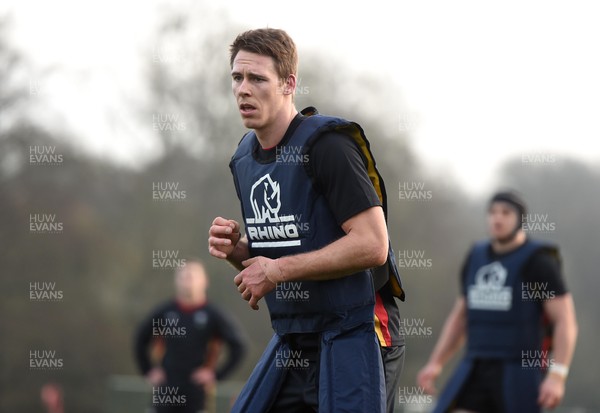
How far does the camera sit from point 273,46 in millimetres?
4934

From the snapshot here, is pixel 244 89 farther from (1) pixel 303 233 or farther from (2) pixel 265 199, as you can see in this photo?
(1) pixel 303 233

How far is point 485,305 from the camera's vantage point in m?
9.20

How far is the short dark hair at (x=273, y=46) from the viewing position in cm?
492

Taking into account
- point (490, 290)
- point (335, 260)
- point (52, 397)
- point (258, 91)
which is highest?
point (258, 91)

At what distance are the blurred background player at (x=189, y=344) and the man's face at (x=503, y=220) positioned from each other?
384 centimetres

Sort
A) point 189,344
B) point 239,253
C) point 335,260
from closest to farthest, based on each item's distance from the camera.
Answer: point 335,260
point 239,253
point 189,344

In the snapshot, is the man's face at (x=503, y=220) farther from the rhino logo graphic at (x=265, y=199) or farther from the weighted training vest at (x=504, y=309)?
the rhino logo graphic at (x=265, y=199)

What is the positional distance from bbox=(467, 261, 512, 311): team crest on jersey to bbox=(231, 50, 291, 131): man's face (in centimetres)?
465

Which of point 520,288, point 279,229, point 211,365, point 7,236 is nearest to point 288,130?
point 279,229

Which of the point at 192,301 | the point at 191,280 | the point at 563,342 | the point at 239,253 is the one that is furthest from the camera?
the point at 192,301

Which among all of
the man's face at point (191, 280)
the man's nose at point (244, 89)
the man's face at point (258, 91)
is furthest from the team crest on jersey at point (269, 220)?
the man's face at point (191, 280)

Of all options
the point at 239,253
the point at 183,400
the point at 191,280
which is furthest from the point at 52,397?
the point at 239,253

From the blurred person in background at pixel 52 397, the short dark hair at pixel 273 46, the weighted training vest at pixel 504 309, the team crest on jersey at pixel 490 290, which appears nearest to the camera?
the short dark hair at pixel 273 46

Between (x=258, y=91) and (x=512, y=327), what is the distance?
4876 millimetres
